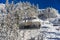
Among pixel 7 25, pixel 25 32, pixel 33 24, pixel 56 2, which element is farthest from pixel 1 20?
pixel 56 2

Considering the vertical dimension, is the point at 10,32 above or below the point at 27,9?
below

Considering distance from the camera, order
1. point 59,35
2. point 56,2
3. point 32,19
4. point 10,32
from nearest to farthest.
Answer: point 10,32 < point 59,35 < point 32,19 < point 56,2

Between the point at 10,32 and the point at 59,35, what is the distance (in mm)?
1007

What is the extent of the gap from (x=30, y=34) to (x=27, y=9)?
0.82m

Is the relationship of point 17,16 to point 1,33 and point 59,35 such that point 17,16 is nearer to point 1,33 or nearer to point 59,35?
point 1,33

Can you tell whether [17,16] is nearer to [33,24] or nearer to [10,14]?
[10,14]

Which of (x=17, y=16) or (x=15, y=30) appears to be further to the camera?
(x=17, y=16)

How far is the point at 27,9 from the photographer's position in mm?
4141

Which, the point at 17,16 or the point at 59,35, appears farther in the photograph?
the point at 59,35

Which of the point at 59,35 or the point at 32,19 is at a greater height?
the point at 32,19

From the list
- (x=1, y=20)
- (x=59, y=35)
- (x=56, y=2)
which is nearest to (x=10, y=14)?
(x=1, y=20)

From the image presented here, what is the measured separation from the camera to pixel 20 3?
4078mm

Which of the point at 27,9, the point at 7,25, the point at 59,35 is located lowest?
the point at 59,35

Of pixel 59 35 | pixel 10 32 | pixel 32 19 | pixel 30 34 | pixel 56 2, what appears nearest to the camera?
pixel 10 32
